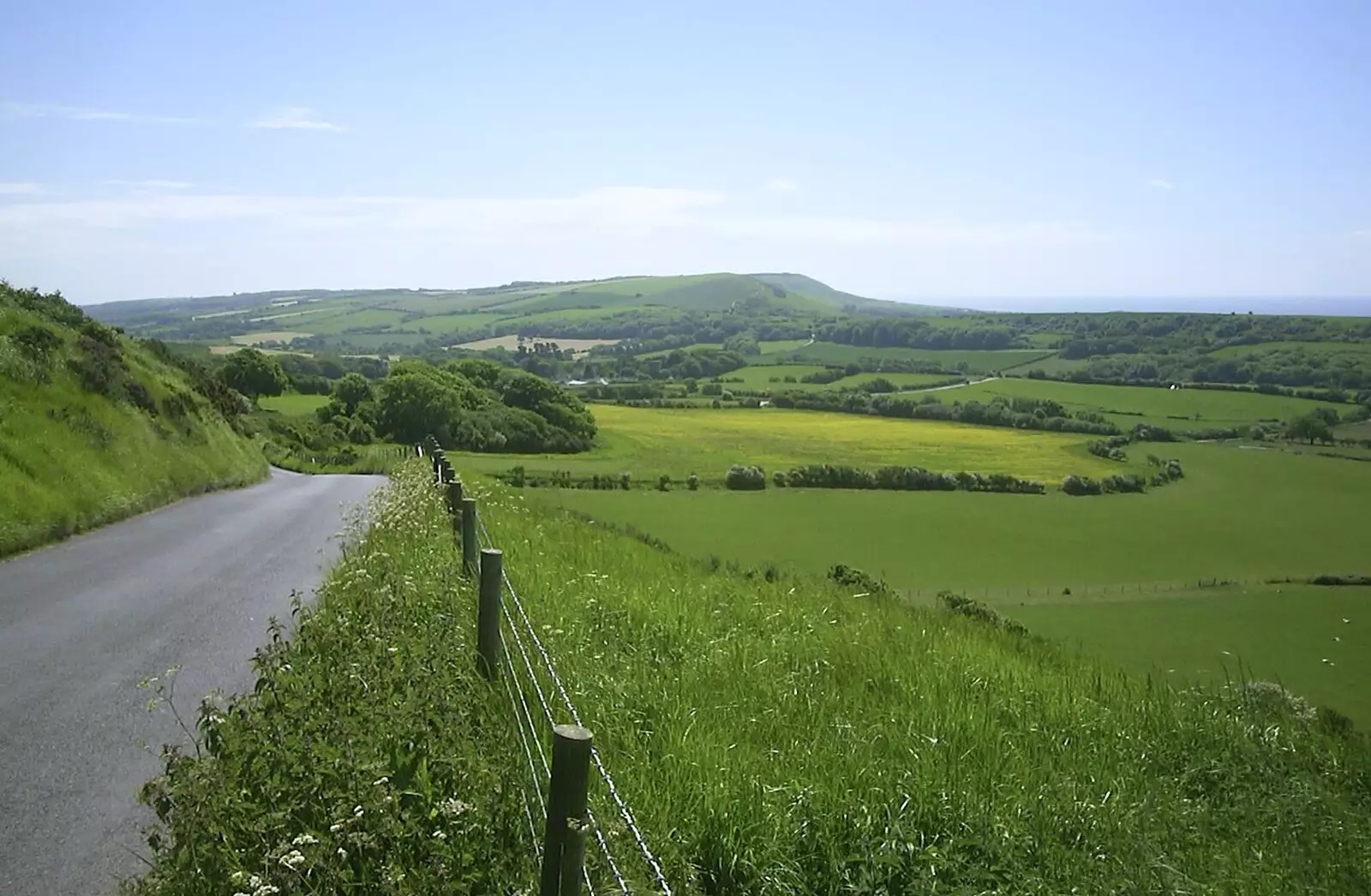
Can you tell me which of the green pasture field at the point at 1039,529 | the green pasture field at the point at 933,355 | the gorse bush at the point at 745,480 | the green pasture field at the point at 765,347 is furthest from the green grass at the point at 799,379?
the green pasture field at the point at 1039,529

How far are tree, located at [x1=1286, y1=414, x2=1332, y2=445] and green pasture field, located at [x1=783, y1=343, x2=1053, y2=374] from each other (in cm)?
5799

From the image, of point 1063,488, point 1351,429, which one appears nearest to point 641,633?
point 1063,488

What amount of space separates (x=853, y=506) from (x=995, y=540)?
984 cm

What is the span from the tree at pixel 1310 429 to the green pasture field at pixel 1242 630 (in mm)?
40725

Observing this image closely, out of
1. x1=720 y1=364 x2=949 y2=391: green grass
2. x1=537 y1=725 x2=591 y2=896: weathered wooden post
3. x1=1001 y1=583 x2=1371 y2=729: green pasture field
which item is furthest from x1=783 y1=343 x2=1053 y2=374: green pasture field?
x1=537 y1=725 x2=591 y2=896: weathered wooden post

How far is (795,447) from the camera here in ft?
275

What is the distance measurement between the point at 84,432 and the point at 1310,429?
8841 cm

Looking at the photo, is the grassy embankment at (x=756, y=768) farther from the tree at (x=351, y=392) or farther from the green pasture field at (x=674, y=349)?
the green pasture field at (x=674, y=349)

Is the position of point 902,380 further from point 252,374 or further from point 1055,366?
point 252,374

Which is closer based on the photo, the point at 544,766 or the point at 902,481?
the point at 544,766

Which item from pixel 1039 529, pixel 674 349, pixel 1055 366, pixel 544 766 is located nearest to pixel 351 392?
pixel 1039 529

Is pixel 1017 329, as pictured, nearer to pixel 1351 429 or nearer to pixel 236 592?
pixel 1351 429

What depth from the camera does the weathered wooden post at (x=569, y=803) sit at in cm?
332

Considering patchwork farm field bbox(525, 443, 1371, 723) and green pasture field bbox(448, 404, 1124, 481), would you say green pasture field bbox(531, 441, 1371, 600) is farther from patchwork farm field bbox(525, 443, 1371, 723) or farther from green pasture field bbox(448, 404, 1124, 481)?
green pasture field bbox(448, 404, 1124, 481)
